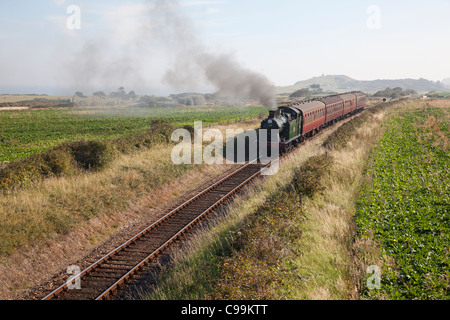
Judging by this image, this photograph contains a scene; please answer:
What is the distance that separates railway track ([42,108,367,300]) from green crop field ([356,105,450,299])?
21.4 ft

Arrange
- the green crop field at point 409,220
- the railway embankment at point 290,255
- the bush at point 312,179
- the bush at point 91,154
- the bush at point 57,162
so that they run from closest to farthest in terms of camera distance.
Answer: the railway embankment at point 290,255, the green crop field at point 409,220, the bush at point 312,179, the bush at point 57,162, the bush at point 91,154

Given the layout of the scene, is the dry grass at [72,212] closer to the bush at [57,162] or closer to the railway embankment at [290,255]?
the bush at [57,162]

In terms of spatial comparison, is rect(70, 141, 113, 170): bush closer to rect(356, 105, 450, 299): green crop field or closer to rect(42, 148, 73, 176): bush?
rect(42, 148, 73, 176): bush

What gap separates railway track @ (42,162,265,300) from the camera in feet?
28.6

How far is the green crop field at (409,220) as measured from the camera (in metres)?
6.60

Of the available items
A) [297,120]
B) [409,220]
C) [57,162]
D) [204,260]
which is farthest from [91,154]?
[409,220]

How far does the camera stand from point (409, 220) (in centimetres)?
996

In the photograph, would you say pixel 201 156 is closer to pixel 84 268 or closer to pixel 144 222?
pixel 144 222

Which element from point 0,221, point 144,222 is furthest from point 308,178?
point 0,221

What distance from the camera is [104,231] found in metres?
12.7

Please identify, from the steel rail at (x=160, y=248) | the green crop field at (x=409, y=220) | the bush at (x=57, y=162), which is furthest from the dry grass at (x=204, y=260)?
the bush at (x=57, y=162)

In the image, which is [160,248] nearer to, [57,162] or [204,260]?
[204,260]

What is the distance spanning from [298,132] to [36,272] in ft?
67.5

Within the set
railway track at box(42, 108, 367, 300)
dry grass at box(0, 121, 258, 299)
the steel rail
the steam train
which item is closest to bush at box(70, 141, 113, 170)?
dry grass at box(0, 121, 258, 299)
